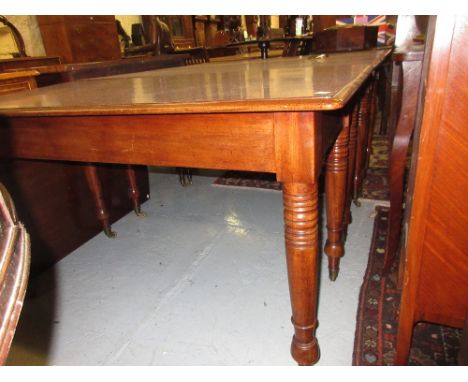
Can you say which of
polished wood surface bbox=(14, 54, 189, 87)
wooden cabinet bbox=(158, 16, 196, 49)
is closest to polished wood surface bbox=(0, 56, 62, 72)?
polished wood surface bbox=(14, 54, 189, 87)

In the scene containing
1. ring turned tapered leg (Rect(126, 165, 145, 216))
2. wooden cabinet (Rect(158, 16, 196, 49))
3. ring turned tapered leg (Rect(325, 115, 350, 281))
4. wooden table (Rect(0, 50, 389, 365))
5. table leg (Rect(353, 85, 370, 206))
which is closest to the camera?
wooden table (Rect(0, 50, 389, 365))

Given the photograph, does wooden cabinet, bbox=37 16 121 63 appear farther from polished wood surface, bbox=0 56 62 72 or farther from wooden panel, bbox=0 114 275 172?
wooden panel, bbox=0 114 275 172

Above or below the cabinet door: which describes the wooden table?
below

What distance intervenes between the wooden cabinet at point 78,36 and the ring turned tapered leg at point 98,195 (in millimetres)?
2983

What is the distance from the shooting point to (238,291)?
48.4 inches

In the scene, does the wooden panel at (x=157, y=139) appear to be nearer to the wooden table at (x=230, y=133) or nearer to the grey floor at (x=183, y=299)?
the wooden table at (x=230, y=133)

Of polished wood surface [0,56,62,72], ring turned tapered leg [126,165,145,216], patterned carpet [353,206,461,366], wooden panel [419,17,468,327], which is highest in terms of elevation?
polished wood surface [0,56,62,72]

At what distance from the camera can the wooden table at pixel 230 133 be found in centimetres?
62

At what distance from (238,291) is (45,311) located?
680 mm

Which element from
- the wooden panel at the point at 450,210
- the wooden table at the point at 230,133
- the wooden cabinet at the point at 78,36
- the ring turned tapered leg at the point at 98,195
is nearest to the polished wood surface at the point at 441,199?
the wooden panel at the point at 450,210

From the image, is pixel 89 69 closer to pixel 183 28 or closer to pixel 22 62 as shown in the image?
pixel 22 62

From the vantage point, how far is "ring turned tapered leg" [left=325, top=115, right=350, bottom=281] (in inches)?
44.4
